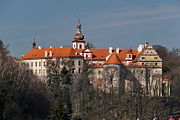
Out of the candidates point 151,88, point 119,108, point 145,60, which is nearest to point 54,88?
point 119,108

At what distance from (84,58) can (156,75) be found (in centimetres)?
1667

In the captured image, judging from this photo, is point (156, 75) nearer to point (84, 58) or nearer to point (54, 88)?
point (84, 58)

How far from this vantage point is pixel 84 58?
115000mm

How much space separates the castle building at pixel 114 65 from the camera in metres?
99.9

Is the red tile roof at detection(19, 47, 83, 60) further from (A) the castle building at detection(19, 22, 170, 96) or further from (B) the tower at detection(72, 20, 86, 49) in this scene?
(B) the tower at detection(72, 20, 86, 49)

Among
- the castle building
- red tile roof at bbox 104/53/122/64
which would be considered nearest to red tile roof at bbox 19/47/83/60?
the castle building

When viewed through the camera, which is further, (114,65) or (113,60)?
(113,60)

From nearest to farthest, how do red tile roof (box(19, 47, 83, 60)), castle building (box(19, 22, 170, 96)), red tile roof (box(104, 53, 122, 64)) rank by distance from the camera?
castle building (box(19, 22, 170, 96)) → red tile roof (box(104, 53, 122, 64)) → red tile roof (box(19, 47, 83, 60))

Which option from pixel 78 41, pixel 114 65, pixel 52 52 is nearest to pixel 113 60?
pixel 114 65

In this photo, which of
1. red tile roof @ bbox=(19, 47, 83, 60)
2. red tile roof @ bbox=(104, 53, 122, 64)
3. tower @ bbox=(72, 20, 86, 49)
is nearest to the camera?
red tile roof @ bbox=(104, 53, 122, 64)

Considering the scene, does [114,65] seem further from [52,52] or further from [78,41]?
[78,41]

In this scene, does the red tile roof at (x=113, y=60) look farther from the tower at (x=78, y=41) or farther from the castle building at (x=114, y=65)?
the tower at (x=78, y=41)

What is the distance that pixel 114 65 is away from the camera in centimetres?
10550

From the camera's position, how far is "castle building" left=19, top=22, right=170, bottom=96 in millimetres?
99938
